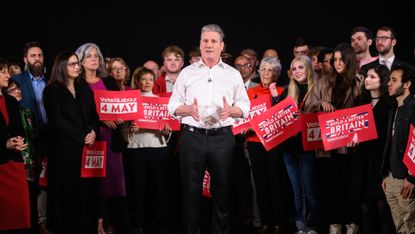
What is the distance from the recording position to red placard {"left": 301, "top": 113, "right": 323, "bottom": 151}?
17.8 ft

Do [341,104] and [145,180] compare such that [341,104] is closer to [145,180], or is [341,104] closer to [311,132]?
[311,132]

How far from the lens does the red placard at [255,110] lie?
Answer: 18.6 ft

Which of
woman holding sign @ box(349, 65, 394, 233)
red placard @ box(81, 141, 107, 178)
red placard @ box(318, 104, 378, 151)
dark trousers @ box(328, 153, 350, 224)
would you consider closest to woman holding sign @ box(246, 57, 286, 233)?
dark trousers @ box(328, 153, 350, 224)

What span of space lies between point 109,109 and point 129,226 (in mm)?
1027

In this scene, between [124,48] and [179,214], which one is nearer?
Result: [179,214]

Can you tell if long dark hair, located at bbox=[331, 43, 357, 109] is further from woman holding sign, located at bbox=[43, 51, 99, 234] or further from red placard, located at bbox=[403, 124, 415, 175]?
woman holding sign, located at bbox=[43, 51, 99, 234]

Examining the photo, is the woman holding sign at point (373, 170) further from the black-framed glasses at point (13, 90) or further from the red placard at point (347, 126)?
the black-framed glasses at point (13, 90)

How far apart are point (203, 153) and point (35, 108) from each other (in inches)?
74.4

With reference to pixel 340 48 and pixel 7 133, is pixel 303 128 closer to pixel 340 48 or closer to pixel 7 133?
pixel 340 48

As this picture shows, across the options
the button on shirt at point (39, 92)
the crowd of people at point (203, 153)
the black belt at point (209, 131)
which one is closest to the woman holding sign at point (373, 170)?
the crowd of people at point (203, 153)

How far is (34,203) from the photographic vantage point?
Answer: 5.18 metres

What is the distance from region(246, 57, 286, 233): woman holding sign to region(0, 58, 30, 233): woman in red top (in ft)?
6.77

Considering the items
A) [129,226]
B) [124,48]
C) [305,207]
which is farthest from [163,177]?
[124,48]

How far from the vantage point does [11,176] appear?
4.60 metres
